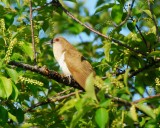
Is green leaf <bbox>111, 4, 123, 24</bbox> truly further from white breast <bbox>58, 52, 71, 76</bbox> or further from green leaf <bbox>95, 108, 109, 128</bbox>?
green leaf <bbox>95, 108, 109, 128</bbox>

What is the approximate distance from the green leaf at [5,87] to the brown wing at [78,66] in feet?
3.26

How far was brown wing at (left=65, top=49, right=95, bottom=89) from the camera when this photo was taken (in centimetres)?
542

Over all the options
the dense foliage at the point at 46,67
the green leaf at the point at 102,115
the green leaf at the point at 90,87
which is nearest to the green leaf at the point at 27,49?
the dense foliage at the point at 46,67

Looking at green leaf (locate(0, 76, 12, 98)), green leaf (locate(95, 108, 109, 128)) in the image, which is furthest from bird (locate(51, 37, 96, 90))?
green leaf (locate(95, 108, 109, 128))

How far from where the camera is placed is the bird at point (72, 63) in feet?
18.1

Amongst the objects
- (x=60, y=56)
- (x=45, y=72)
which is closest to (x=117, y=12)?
(x=45, y=72)

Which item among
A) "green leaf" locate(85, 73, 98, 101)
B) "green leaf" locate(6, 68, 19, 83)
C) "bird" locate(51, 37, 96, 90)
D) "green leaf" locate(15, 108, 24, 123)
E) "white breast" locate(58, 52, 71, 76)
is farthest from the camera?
"white breast" locate(58, 52, 71, 76)

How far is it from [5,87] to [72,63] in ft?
5.98

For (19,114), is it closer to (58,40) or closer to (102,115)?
(102,115)

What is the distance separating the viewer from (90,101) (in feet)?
11.7

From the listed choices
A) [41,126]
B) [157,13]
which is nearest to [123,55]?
[157,13]

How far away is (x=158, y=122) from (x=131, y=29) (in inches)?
49.8

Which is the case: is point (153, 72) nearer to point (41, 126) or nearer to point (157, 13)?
point (157, 13)

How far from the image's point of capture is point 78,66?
5.88 m
